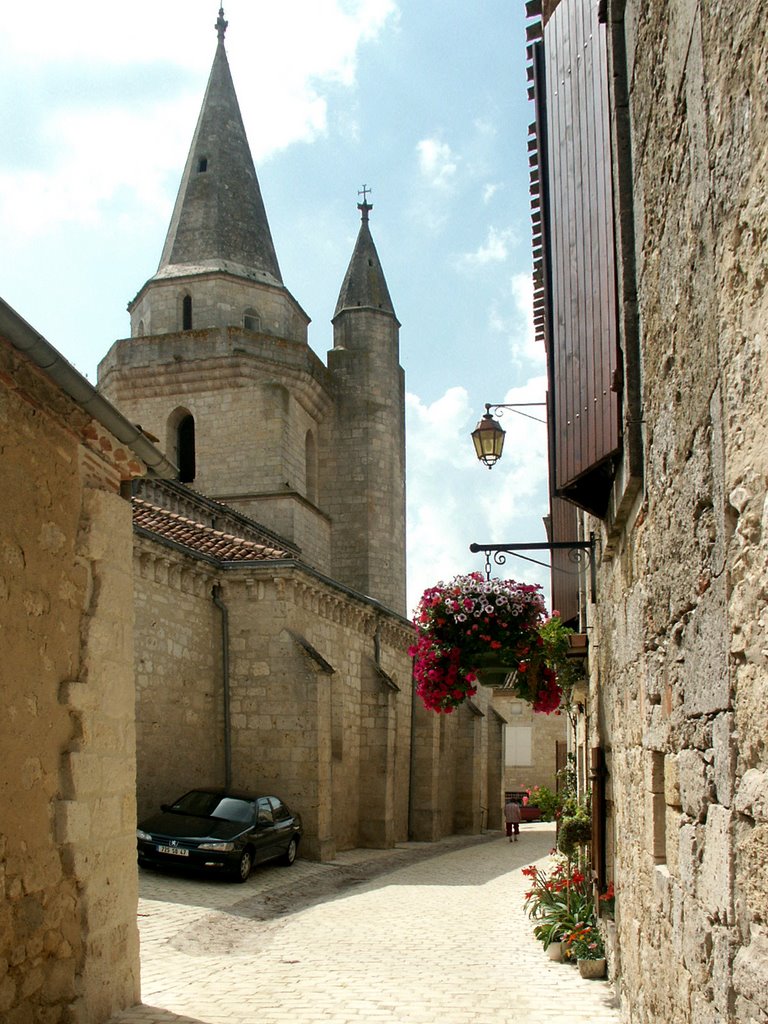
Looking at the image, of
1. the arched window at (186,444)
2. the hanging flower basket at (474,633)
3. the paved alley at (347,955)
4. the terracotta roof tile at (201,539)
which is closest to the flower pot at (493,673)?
Answer: the hanging flower basket at (474,633)

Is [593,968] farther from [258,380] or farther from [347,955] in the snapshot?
[258,380]

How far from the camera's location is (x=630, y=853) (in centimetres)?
580

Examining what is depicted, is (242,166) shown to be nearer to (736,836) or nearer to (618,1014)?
(618,1014)

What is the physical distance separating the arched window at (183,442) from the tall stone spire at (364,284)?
6323mm

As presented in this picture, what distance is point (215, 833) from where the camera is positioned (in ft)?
47.1

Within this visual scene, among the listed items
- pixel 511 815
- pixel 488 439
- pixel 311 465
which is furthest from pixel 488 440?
pixel 311 465

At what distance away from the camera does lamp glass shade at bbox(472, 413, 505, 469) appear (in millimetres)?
10367

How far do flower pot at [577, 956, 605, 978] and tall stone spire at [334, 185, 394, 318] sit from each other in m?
27.2

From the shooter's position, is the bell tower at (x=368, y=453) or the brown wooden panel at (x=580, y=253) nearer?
the brown wooden panel at (x=580, y=253)

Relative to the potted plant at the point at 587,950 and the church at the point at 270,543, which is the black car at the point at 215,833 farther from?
the potted plant at the point at 587,950

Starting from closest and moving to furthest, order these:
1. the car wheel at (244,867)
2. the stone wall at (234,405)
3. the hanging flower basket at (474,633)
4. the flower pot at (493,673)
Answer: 1. the hanging flower basket at (474,633)
2. the flower pot at (493,673)
3. the car wheel at (244,867)
4. the stone wall at (234,405)

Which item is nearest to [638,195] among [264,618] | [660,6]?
[660,6]

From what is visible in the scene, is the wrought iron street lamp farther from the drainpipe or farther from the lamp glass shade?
the drainpipe

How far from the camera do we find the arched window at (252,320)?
30922mm
